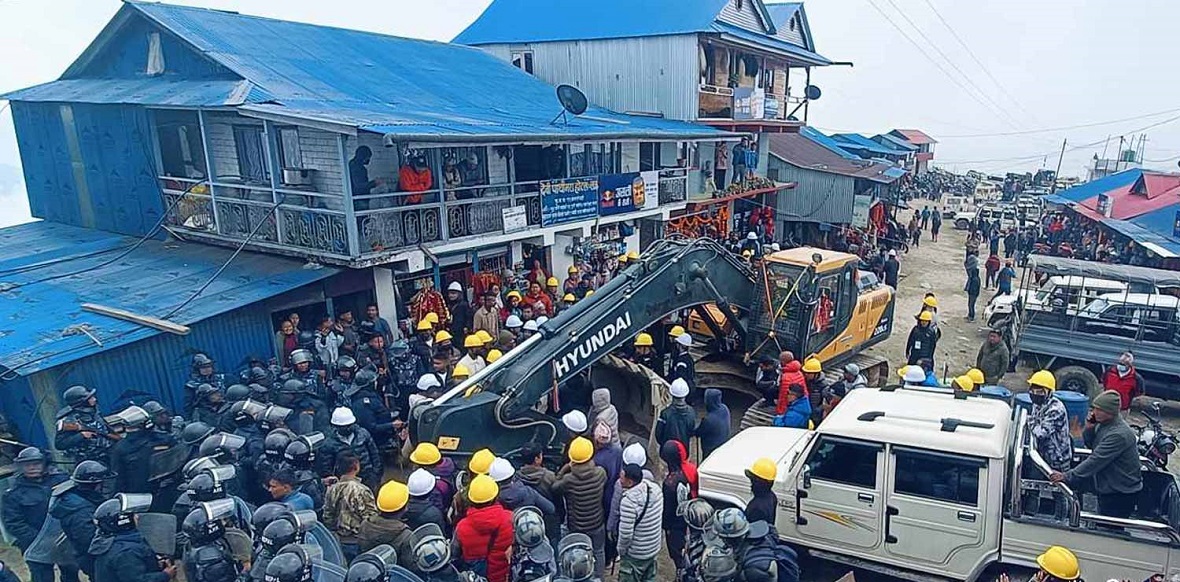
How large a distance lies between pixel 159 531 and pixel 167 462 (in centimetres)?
142

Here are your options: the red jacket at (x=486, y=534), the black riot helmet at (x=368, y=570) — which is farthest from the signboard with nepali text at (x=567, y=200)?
the black riot helmet at (x=368, y=570)

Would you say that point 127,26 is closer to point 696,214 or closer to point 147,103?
point 147,103

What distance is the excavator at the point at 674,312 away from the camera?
6.98m

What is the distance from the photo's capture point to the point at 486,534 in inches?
214

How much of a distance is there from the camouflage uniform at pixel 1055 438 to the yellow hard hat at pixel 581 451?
4.50 metres

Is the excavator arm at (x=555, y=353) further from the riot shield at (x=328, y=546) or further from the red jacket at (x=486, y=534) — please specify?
the riot shield at (x=328, y=546)

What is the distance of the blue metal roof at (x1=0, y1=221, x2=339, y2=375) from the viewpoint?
336 inches

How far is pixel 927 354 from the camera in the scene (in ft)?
38.4

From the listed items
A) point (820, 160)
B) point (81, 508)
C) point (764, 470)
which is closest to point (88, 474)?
Answer: point (81, 508)

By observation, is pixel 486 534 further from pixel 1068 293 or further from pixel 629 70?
pixel 629 70

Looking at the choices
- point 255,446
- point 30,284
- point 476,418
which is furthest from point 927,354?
point 30,284

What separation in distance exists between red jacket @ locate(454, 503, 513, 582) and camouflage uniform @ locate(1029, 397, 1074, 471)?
5.36 metres

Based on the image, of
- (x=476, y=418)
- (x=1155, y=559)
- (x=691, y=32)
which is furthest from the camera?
(x=691, y=32)

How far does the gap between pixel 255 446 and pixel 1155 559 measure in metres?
8.02
